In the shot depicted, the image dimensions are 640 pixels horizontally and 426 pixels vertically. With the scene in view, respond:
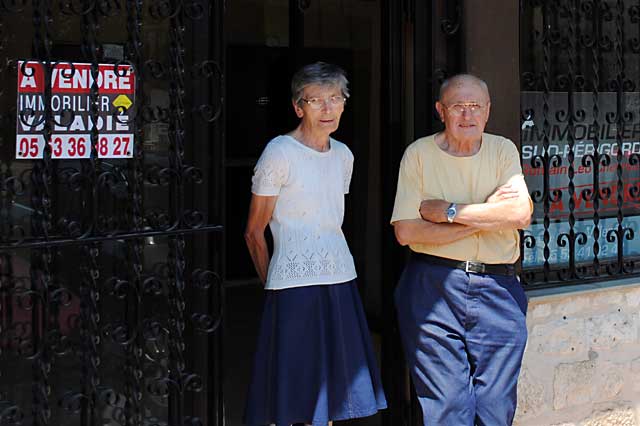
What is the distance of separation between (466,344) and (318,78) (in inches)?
48.5

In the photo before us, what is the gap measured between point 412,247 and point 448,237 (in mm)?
242

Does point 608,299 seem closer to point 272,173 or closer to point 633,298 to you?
point 633,298

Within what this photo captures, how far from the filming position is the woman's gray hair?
3.62m

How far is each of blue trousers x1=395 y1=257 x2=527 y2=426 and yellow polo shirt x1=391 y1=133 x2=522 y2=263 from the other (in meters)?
0.09

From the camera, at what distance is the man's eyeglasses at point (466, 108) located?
367 centimetres

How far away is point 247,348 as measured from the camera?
6363mm

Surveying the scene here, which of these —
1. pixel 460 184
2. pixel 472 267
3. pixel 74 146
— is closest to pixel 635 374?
pixel 472 267

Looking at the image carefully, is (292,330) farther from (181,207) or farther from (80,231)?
(80,231)

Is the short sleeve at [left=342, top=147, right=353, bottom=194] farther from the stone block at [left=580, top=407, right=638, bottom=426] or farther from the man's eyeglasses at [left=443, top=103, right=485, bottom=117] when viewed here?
the stone block at [left=580, top=407, right=638, bottom=426]

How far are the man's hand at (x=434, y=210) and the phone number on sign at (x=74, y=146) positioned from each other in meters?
1.19

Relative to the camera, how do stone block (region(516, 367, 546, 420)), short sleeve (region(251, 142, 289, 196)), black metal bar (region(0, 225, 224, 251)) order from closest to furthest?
black metal bar (region(0, 225, 224, 251)) → short sleeve (region(251, 142, 289, 196)) → stone block (region(516, 367, 546, 420))

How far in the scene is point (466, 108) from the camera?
368cm

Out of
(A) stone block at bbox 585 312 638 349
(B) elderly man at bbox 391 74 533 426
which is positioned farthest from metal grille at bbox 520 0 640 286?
(B) elderly man at bbox 391 74 533 426

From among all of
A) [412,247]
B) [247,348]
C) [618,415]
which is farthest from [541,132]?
[247,348]
